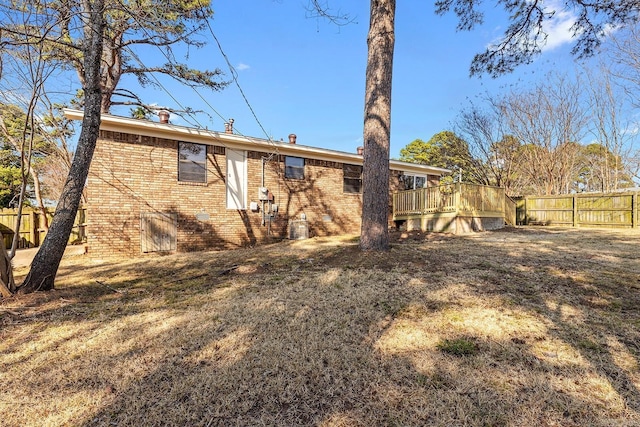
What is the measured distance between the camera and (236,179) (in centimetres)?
983

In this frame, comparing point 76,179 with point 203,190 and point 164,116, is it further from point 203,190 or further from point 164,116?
point 164,116

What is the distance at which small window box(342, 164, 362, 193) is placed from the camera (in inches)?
483

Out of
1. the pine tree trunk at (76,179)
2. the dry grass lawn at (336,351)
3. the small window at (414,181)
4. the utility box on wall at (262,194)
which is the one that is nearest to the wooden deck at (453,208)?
the small window at (414,181)

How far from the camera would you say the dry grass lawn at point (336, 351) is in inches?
69.1

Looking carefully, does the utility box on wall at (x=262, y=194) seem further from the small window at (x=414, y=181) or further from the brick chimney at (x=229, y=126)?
the small window at (x=414, y=181)

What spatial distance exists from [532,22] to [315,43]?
5.03m

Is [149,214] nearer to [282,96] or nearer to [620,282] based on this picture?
[282,96]

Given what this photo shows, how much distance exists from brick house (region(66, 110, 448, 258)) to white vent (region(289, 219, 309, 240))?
0.04 metres

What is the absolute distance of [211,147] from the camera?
30.9 feet

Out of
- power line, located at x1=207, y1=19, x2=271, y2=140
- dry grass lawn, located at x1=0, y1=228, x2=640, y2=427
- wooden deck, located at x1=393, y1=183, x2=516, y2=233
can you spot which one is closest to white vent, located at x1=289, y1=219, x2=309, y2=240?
power line, located at x1=207, y1=19, x2=271, y2=140

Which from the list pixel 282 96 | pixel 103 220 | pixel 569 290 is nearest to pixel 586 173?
pixel 282 96

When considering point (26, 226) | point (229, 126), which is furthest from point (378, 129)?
point (26, 226)

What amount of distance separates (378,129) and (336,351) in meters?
4.22

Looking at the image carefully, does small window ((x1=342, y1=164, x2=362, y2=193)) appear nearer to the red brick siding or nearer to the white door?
the red brick siding
